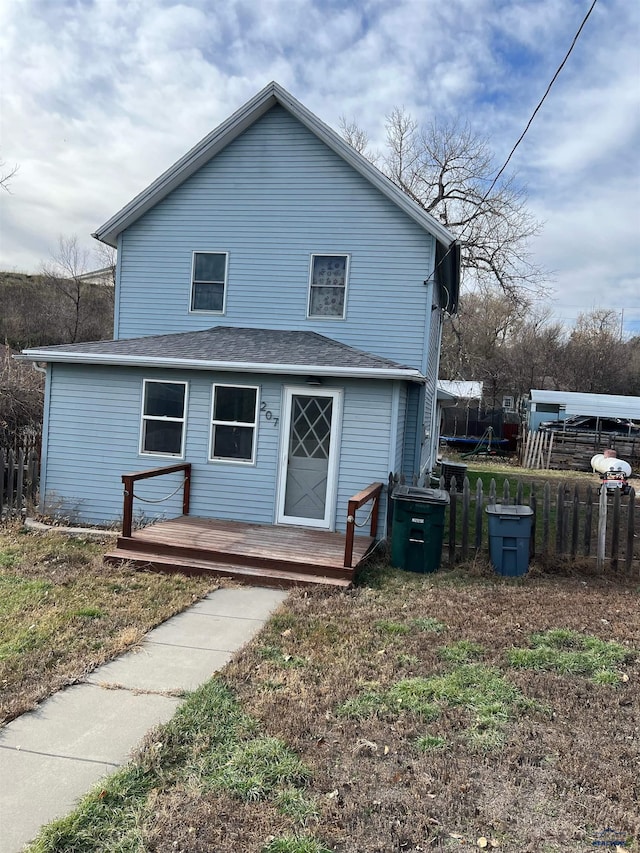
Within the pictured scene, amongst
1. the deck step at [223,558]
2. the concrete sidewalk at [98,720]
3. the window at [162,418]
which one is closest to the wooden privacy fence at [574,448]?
the window at [162,418]

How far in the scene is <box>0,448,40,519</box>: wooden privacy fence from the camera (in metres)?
9.52

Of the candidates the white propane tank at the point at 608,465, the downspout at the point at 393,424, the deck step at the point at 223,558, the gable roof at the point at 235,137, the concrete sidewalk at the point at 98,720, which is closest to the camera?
the concrete sidewalk at the point at 98,720

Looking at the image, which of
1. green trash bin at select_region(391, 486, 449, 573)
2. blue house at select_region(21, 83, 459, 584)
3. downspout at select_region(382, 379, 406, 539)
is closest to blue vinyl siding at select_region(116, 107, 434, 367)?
blue house at select_region(21, 83, 459, 584)

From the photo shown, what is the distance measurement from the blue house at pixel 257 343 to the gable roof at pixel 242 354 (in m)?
0.04

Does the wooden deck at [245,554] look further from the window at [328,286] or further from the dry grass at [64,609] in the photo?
the window at [328,286]

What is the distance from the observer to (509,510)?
7828 mm

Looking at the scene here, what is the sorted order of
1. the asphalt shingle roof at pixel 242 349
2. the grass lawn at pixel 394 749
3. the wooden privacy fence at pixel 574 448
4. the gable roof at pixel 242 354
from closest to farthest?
the grass lawn at pixel 394 749
the gable roof at pixel 242 354
the asphalt shingle roof at pixel 242 349
the wooden privacy fence at pixel 574 448

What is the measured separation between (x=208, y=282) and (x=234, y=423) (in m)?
3.51

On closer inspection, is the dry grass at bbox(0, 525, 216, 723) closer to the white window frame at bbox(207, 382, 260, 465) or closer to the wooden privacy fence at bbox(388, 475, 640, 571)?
the white window frame at bbox(207, 382, 260, 465)

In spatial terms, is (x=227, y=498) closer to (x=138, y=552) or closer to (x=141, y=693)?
(x=138, y=552)

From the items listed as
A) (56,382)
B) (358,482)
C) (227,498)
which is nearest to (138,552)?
(227,498)

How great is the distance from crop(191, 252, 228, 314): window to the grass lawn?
7.34 metres

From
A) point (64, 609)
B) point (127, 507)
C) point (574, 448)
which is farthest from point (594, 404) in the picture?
point (64, 609)

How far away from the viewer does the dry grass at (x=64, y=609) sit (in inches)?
175
